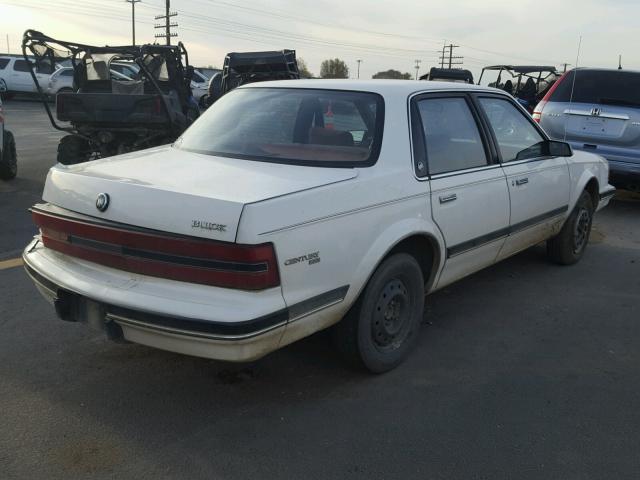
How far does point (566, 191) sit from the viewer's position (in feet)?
16.6

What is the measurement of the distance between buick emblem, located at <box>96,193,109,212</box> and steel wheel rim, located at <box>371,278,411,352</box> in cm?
144

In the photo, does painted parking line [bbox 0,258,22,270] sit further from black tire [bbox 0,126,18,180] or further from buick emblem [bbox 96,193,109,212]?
black tire [bbox 0,126,18,180]

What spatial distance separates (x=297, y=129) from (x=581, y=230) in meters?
3.24

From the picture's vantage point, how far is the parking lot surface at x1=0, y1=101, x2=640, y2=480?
2637mm

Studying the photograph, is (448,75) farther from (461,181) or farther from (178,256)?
(178,256)

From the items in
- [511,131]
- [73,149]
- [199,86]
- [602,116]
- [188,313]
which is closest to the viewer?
[188,313]

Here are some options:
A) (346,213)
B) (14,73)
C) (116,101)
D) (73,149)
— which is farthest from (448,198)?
(14,73)

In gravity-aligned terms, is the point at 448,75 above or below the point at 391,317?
above

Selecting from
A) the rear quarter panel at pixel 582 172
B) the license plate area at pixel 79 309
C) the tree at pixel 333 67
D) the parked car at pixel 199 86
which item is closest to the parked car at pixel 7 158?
the license plate area at pixel 79 309

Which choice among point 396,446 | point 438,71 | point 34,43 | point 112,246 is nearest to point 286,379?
point 396,446

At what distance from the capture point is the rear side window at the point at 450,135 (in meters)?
3.64

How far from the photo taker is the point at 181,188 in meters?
2.76

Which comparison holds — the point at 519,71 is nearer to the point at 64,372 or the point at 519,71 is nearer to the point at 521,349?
the point at 521,349

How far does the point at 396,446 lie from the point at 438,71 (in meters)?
13.8
